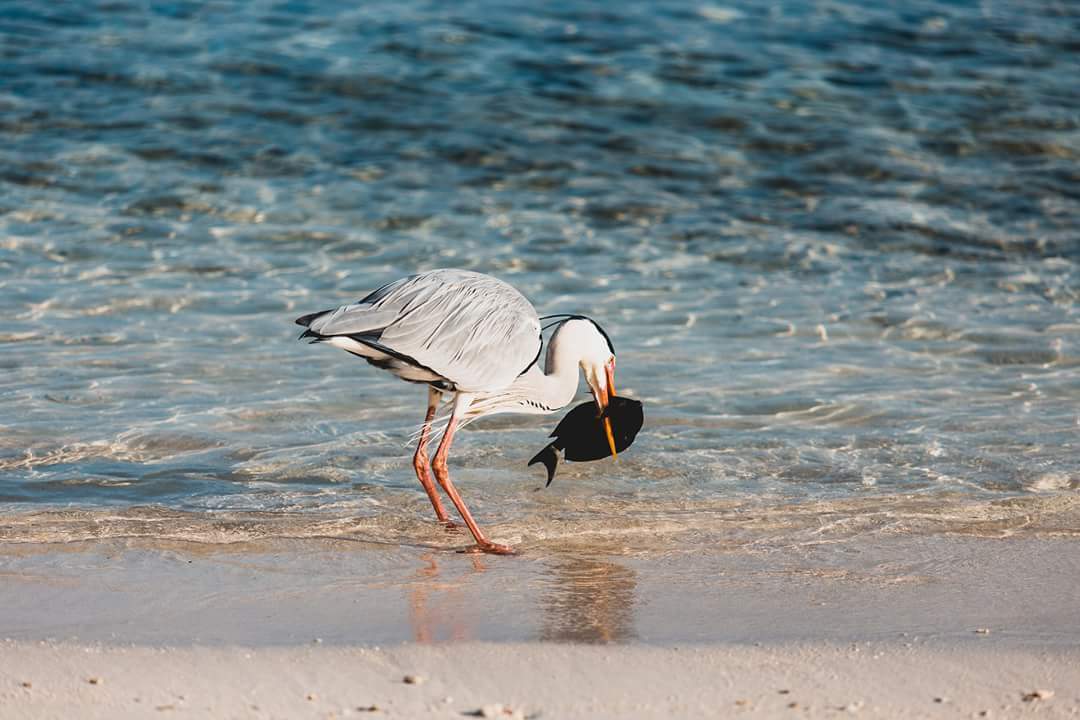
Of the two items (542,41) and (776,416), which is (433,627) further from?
(542,41)

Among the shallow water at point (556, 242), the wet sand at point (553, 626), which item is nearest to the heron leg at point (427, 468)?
the shallow water at point (556, 242)

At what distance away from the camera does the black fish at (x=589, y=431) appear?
608cm

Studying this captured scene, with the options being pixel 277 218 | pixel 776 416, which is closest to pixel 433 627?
pixel 776 416

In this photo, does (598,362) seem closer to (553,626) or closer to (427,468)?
(427,468)

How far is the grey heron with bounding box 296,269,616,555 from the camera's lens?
570 cm

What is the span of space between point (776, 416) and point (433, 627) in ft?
11.0

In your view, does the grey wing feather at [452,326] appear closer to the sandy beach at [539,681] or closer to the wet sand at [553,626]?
the wet sand at [553,626]

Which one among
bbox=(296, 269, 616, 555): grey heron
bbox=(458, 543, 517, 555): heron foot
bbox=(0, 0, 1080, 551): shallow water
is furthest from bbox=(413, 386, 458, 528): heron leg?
bbox=(458, 543, 517, 555): heron foot

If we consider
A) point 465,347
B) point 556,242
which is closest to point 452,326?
point 465,347

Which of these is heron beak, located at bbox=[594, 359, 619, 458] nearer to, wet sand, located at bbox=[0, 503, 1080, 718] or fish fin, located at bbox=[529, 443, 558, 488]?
fish fin, located at bbox=[529, 443, 558, 488]

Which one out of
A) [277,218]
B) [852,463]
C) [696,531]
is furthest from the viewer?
[277,218]

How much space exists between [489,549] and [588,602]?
2.60 feet

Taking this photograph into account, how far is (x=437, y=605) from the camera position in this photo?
15.8 feet

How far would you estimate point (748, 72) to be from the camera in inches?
597
